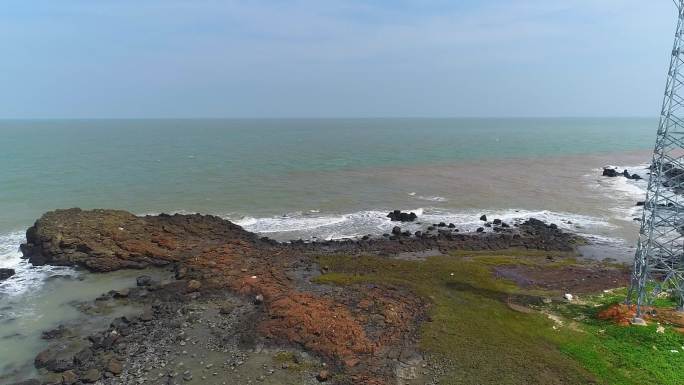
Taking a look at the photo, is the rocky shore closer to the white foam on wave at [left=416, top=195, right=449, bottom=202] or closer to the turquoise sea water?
the turquoise sea water

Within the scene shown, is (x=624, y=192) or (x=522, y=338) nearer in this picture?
(x=522, y=338)

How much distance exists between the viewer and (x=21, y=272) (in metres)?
29.3

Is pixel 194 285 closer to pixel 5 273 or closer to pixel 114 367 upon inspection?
pixel 114 367

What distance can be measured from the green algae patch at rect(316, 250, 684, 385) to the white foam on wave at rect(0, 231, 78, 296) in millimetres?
18663

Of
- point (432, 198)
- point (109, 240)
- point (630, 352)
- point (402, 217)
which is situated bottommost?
point (630, 352)

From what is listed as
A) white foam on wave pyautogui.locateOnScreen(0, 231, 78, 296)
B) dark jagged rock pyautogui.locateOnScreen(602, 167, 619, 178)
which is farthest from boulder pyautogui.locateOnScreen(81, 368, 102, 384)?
dark jagged rock pyautogui.locateOnScreen(602, 167, 619, 178)

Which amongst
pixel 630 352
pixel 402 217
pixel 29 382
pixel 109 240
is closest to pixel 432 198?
pixel 402 217

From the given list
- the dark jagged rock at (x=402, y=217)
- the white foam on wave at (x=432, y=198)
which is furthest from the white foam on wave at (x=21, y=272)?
the white foam on wave at (x=432, y=198)

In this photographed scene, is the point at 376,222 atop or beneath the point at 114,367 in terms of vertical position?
atop

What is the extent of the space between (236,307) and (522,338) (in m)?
15.1

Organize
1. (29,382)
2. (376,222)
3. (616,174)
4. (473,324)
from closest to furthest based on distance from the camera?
(29,382), (473,324), (376,222), (616,174)

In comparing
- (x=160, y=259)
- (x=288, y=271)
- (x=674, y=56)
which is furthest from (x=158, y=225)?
(x=674, y=56)

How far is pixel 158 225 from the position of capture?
35344 mm

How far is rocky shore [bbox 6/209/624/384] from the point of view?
18219 mm
